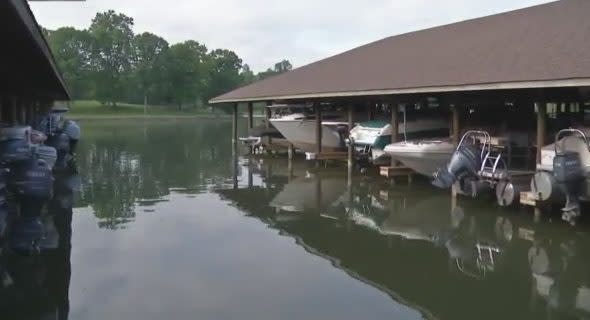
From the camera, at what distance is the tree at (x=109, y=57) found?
6669 centimetres

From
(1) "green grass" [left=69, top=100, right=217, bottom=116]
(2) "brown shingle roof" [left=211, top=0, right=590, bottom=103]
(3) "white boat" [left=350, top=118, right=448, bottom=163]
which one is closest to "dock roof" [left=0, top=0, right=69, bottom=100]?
(2) "brown shingle roof" [left=211, top=0, right=590, bottom=103]

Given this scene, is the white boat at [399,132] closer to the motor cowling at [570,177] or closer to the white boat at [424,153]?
the white boat at [424,153]

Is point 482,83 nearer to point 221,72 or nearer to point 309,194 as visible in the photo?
point 309,194

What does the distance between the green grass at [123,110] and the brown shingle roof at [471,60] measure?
47.7m

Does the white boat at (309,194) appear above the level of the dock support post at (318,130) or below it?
below

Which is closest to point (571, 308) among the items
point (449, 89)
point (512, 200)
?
point (512, 200)

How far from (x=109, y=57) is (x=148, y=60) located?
4577 mm

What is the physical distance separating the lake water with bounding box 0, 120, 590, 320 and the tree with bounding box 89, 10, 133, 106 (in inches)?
2283

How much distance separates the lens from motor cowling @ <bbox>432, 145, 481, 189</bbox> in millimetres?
9562

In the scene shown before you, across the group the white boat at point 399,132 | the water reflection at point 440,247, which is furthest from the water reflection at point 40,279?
the white boat at point 399,132

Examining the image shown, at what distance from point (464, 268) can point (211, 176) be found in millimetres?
9060

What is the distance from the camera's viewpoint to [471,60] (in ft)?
35.9

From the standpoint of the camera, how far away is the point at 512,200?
8.89 m

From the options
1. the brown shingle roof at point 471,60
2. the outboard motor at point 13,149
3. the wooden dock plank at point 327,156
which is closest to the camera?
the outboard motor at point 13,149
